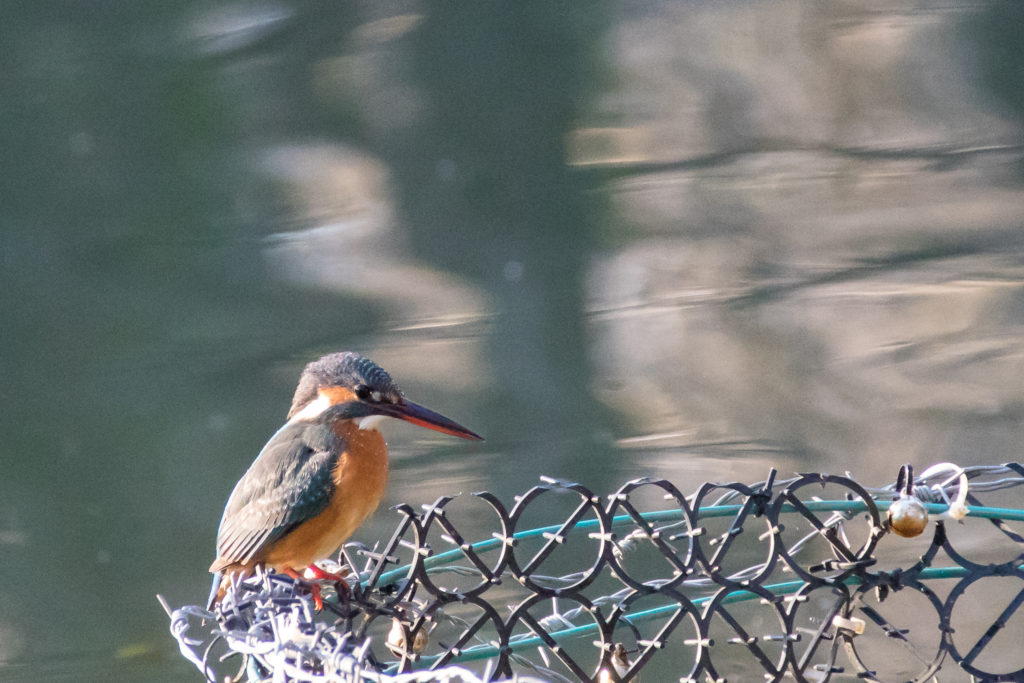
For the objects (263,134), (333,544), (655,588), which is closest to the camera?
(655,588)

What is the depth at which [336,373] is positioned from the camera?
121 cm

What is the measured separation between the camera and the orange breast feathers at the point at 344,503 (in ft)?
3.76

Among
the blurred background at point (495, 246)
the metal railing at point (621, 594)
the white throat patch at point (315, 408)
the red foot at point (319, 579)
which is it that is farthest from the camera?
the blurred background at point (495, 246)

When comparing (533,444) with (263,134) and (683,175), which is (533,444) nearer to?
(683,175)

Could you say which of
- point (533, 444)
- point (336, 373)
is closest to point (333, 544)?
point (336, 373)

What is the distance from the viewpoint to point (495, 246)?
203cm

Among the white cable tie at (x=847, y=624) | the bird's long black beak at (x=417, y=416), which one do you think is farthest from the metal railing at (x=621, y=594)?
the bird's long black beak at (x=417, y=416)

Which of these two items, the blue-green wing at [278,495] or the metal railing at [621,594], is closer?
the metal railing at [621,594]

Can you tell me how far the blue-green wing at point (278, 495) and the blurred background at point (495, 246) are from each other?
910mm

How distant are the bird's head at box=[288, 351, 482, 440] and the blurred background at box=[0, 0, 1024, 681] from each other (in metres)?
0.85

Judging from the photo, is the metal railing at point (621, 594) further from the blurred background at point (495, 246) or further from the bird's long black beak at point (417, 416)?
the blurred background at point (495, 246)

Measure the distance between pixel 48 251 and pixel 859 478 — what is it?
1.82m

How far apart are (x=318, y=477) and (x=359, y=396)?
0.37 ft

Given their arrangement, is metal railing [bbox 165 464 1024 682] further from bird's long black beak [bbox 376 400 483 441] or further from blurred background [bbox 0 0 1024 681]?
blurred background [bbox 0 0 1024 681]
